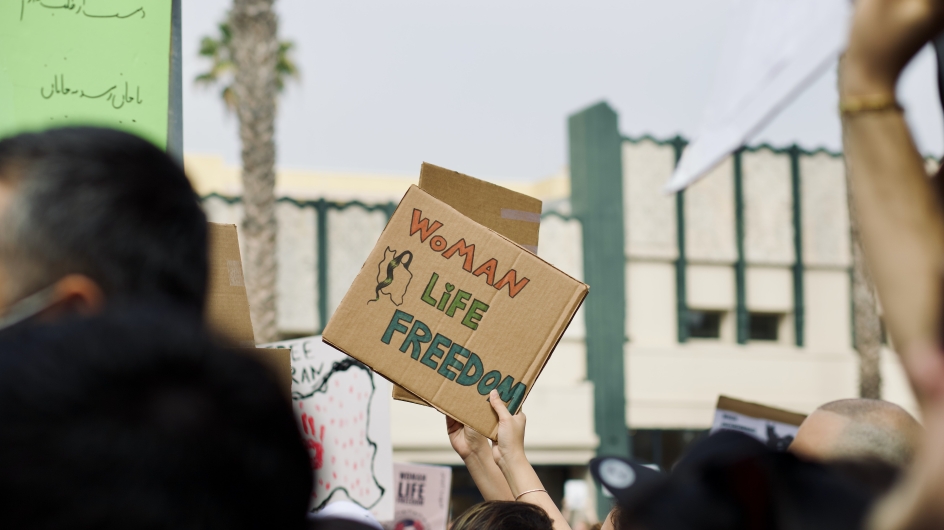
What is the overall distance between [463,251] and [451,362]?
Answer: 281 mm

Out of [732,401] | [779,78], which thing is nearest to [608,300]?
[732,401]

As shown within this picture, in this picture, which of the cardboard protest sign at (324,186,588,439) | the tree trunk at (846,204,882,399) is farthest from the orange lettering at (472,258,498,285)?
the tree trunk at (846,204,882,399)

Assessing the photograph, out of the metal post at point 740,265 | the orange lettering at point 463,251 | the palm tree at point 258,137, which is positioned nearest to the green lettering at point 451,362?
the orange lettering at point 463,251

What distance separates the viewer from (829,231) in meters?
18.2

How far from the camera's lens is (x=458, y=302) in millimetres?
2535

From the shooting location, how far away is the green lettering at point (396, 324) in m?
2.53

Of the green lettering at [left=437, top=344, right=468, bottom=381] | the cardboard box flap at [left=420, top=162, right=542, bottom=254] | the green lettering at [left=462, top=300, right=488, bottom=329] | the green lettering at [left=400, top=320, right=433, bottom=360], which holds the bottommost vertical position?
the green lettering at [left=437, top=344, right=468, bottom=381]

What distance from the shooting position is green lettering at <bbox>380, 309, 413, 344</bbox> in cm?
253

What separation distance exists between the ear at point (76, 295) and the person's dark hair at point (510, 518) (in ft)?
4.99

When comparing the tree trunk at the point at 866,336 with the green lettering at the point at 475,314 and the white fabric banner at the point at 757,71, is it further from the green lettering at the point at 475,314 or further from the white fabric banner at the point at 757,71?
the white fabric banner at the point at 757,71

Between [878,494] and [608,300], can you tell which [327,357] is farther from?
[608,300]

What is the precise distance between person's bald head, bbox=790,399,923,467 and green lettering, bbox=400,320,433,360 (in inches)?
35.8

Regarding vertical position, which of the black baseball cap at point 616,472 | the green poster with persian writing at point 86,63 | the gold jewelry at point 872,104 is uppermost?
the green poster with persian writing at point 86,63

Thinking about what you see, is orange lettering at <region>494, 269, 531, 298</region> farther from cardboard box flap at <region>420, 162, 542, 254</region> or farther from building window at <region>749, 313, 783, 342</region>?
building window at <region>749, 313, 783, 342</region>
